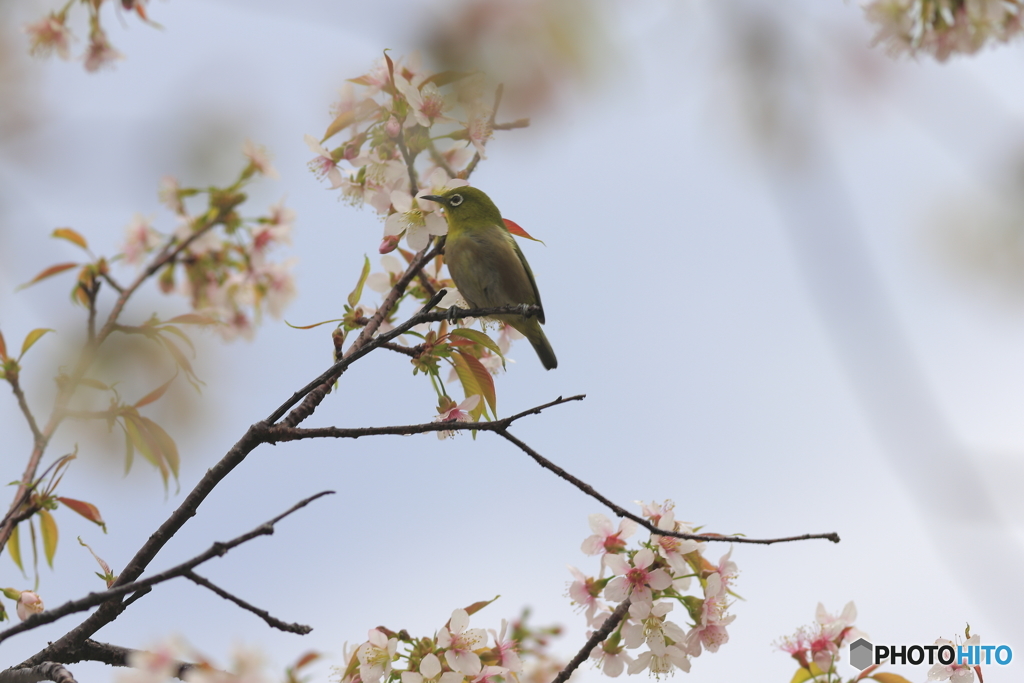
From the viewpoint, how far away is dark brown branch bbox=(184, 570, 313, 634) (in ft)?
6.14

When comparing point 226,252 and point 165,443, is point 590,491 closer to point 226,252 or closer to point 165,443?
point 165,443

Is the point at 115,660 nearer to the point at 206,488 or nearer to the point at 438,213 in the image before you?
the point at 206,488

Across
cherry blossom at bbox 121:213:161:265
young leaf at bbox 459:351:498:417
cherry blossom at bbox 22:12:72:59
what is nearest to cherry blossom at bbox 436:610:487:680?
young leaf at bbox 459:351:498:417

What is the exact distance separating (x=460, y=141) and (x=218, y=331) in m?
2.63

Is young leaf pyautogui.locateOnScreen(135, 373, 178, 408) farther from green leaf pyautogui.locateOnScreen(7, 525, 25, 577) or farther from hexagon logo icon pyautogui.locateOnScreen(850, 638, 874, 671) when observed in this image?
hexagon logo icon pyautogui.locateOnScreen(850, 638, 874, 671)

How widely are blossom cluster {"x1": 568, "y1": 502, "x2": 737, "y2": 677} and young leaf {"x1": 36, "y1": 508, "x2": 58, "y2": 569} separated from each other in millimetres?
2100

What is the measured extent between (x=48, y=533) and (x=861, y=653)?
3.36m

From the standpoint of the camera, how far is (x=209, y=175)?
4.66 meters

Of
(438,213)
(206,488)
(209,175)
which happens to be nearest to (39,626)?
(206,488)

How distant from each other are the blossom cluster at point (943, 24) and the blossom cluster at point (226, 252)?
3.63m

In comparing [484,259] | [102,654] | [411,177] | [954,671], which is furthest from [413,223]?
[954,671]

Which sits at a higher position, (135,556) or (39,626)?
(135,556)

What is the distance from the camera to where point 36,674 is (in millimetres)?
2385

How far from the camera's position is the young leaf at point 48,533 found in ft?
9.98
